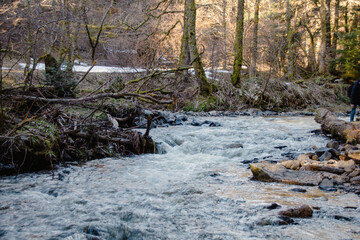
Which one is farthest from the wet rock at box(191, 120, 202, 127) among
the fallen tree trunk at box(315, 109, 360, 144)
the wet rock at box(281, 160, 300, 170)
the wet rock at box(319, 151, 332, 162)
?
the wet rock at box(281, 160, 300, 170)

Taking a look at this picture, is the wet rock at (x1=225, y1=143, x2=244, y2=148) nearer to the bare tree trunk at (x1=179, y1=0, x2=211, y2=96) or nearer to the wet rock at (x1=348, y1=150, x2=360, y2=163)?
the wet rock at (x1=348, y1=150, x2=360, y2=163)

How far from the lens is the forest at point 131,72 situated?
5.01 m

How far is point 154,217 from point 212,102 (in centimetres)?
1240

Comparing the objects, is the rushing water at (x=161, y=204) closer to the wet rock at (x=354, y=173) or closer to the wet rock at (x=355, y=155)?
the wet rock at (x=354, y=173)

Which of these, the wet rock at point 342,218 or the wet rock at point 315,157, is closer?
the wet rock at point 342,218

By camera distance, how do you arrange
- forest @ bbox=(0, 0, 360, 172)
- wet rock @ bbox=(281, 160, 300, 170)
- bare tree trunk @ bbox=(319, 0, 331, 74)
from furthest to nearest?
bare tree trunk @ bbox=(319, 0, 331, 74)
wet rock @ bbox=(281, 160, 300, 170)
forest @ bbox=(0, 0, 360, 172)

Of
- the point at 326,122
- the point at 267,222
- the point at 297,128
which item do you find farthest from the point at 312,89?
the point at 267,222

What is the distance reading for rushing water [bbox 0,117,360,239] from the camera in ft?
9.71

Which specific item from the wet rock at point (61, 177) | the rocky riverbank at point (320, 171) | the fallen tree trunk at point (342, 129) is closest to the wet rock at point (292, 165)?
the rocky riverbank at point (320, 171)

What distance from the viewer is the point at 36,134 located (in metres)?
4.67

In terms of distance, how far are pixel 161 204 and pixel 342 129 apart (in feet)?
19.1

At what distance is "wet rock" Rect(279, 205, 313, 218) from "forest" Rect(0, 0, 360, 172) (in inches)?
84.4

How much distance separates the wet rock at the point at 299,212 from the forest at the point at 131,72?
2.14 meters

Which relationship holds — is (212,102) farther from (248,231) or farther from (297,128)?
(248,231)
